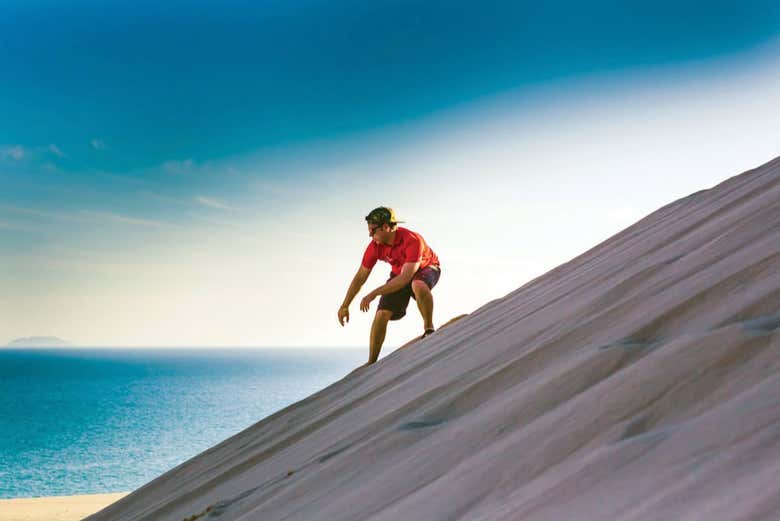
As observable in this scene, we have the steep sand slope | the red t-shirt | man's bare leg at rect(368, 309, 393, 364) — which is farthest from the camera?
man's bare leg at rect(368, 309, 393, 364)

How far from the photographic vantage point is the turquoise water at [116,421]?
117 feet

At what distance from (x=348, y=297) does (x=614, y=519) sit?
4.07 meters

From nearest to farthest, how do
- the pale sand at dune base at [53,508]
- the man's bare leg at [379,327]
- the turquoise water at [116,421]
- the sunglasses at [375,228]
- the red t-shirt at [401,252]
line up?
the sunglasses at [375,228], the red t-shirt at [401,252], the man's bare leg at [379,327], the pale sand at dune base at [53,508], the turquoise water at [116,421]

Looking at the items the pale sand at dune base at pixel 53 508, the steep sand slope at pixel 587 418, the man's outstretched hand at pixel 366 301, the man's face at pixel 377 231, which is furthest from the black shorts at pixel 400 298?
the pale sand at dune base at pixel 53 508

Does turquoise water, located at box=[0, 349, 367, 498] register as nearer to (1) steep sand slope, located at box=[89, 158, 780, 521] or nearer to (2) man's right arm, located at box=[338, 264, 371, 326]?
(2) man's right arm, located at box=[338, 264, 371, 326]

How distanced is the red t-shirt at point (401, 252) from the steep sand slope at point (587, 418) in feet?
6.05

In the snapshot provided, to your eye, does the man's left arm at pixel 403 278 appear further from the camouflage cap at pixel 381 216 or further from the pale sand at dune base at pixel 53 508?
the pale sand at dune base at pixel 53 508

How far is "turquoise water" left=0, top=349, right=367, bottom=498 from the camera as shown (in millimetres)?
35784

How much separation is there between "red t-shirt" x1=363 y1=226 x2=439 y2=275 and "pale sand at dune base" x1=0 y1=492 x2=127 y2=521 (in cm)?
752

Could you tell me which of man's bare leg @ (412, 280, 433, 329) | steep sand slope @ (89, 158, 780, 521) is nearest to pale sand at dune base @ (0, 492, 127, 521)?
man's bare leg @ (412, 280, 433, 329)

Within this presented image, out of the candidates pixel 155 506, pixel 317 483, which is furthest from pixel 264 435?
pixel 317 483

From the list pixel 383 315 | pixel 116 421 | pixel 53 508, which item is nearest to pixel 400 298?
pixel 383 315

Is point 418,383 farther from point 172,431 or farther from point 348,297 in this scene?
point 172,431

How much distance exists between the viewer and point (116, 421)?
194ft
